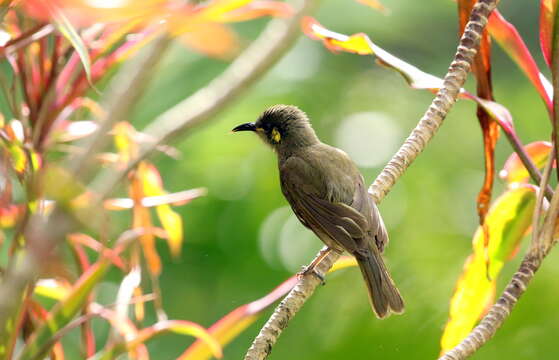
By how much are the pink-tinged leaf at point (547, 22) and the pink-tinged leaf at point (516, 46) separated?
4cm

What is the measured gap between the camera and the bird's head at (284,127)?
288 centimetres

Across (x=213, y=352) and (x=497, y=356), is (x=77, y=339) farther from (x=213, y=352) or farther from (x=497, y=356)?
(x=213, y=352)

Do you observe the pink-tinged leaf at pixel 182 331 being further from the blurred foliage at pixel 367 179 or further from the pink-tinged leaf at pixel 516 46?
the blurred foliage at pixel 367 179

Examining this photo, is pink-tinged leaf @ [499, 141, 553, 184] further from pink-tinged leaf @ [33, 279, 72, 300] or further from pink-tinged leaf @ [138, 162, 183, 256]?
pink-tinged leaf @ [33, 279, 72, 300]

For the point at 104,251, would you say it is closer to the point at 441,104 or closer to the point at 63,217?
the point at 441,104

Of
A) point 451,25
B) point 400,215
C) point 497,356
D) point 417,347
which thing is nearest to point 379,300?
point 417,347

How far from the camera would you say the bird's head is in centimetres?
288

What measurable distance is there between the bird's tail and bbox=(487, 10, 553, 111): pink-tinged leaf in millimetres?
746

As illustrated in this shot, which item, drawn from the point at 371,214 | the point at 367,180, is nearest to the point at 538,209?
the point at 371,214

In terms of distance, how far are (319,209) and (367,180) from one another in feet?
4.95

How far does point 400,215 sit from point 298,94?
2.94 feet

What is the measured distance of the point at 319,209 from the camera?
2525 millimetres

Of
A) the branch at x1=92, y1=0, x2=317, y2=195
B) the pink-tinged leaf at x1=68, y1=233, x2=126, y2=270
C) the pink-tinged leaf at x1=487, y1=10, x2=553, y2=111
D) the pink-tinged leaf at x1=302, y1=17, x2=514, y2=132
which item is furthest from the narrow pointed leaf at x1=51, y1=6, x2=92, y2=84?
the pink-tinged leaf at x1=487, y1=10, x2=553, y2=111

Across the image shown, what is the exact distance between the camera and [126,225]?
3617 mm
